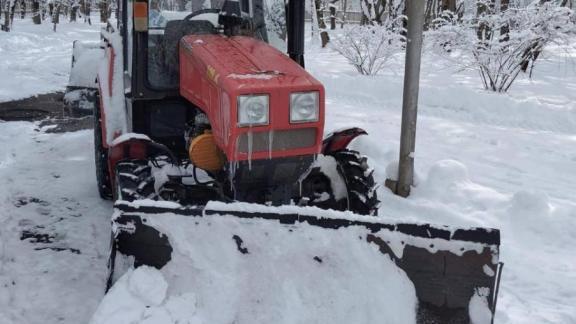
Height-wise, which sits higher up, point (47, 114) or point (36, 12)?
point (36, 12)

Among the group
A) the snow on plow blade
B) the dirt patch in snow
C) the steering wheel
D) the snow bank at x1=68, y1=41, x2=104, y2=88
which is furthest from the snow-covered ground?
the snow on plow blade

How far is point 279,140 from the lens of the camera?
11.0 ft

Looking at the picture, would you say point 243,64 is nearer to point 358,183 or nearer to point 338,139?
point 338,139

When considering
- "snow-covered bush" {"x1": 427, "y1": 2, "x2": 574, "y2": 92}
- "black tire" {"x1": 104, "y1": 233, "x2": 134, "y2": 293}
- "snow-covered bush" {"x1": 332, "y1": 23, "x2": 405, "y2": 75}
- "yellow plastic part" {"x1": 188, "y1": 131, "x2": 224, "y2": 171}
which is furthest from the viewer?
"snow-covered bush" {"x1": 332, "y1": 23, "x2": 405, "y2": 75}

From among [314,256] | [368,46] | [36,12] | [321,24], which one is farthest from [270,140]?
[36,12]

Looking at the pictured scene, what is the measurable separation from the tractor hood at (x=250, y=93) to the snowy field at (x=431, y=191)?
3.10 feet

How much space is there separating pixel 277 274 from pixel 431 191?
2.99 m

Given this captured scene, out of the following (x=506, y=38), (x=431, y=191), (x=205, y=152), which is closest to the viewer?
(x=205, y=152)

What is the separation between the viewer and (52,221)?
15.7 ft

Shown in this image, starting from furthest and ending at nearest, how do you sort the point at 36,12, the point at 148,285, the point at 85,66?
the point at 36,12 → the point at 85,66 → the point at 148,285

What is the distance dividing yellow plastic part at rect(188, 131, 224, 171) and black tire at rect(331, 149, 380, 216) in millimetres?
943

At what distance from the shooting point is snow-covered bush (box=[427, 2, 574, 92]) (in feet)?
33.1

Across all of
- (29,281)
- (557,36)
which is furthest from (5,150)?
(557,36)

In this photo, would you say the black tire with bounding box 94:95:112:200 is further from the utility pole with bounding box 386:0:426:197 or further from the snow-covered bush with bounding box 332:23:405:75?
the snow-covered bush with bounding box 332:23:405:75
